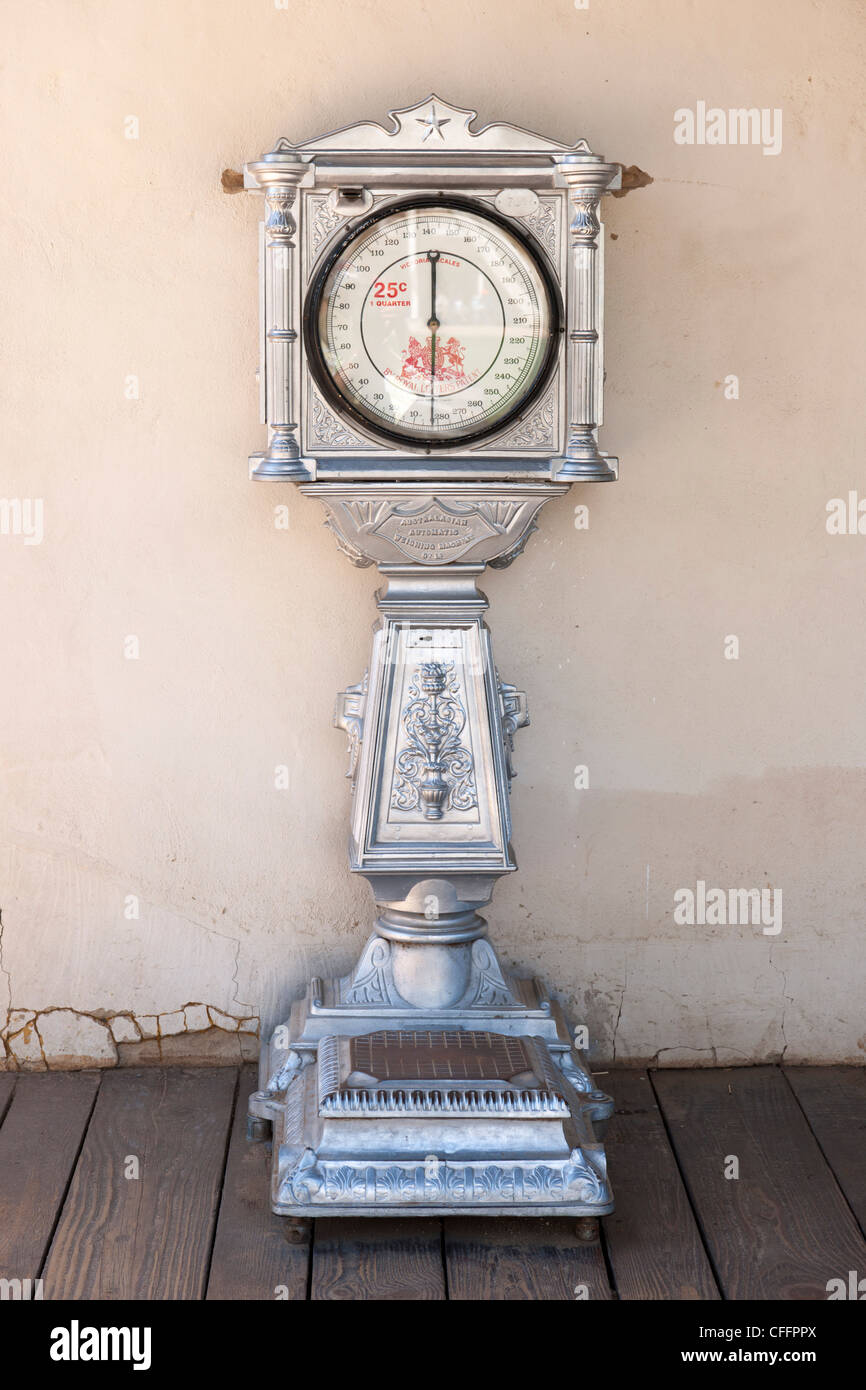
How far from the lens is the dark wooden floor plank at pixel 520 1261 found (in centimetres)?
211

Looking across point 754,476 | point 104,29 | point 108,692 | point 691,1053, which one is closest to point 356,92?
point 104,29

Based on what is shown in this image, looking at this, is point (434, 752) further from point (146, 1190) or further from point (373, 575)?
point (146, 1190)

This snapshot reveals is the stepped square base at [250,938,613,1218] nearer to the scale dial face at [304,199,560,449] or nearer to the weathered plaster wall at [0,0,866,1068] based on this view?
the weathered plaster wall at [0,0,866,1068]

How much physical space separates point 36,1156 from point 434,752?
3.22ft

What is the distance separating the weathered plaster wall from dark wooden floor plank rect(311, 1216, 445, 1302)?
2.01 ft

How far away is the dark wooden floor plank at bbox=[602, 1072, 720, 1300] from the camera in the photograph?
2137 millimetres

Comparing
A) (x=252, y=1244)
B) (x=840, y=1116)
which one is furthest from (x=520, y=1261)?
(x=840, y=1116)

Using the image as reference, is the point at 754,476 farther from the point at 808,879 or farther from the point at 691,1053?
the point at 691,1053

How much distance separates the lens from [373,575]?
2691 mm

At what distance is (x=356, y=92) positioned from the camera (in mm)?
2543

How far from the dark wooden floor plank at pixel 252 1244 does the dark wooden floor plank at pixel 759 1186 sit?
653 millimetres

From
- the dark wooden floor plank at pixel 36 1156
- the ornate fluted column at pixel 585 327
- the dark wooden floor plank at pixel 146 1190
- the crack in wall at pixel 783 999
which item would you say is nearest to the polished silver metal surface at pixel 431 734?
the ornate fluted column at pixel 585 327

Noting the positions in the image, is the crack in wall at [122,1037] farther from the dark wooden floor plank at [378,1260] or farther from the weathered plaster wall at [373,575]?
the dark wooden floor plank at [378,1260]

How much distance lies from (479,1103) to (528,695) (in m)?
0.83
